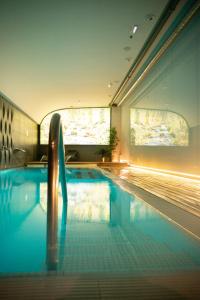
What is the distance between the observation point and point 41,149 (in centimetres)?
1508

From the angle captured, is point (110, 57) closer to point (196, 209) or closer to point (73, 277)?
point (196, 209)

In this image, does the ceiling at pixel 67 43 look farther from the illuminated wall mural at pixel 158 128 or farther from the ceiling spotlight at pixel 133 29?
the illuminated wall mural at pixel 158 128

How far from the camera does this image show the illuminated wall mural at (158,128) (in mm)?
5977

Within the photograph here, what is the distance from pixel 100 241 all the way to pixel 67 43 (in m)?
5.58

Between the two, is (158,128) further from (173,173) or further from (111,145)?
(111,145)

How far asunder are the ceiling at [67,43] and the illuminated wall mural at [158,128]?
163 cm

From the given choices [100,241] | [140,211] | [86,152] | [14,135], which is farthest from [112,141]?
[100,241]

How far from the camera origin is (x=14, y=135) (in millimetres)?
10367

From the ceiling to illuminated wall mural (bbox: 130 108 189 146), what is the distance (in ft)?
5.36

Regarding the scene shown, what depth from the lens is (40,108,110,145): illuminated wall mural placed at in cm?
1486

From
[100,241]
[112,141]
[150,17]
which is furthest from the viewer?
[112,141]

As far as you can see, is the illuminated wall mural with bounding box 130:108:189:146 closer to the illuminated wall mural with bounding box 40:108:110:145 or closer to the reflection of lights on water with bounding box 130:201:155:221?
the reflection of lights on water with bounding box 130:201:155:221

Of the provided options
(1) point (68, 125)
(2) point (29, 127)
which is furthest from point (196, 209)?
(1) point (68, 125)

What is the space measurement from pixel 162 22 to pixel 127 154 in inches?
305
